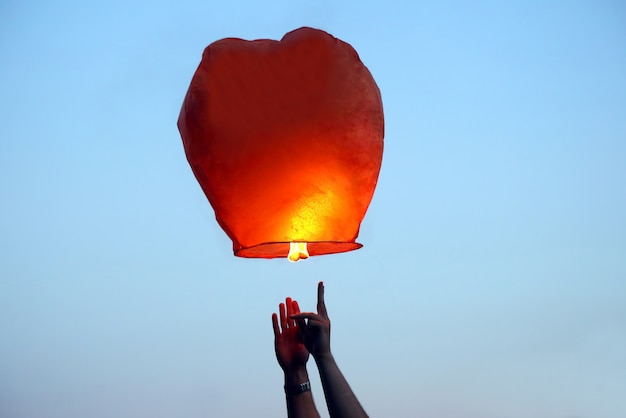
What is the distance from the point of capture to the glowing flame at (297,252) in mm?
2041

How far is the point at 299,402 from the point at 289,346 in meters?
0.19

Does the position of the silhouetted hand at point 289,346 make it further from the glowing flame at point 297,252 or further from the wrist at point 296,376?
the glowing flame at point 297,252

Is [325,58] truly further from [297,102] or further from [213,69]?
[213,69]

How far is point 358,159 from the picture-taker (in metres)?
1.97

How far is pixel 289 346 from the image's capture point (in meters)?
2.48

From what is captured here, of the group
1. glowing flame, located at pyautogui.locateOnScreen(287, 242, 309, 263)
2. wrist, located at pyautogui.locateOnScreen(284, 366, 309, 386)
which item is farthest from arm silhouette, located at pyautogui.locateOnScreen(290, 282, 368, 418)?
glowing flame, located at pyautogui.locateOnScreen(287, 242, 309, 263)

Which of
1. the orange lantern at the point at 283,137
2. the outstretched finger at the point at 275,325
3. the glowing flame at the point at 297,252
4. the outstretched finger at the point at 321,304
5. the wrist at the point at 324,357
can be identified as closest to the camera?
the orange lantern at the point at 283,137

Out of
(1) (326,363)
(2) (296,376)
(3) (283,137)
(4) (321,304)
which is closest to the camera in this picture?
(3) (283,137)

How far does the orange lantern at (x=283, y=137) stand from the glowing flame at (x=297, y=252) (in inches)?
2.0

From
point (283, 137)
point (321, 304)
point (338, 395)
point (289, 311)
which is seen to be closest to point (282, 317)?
point (289, 311)

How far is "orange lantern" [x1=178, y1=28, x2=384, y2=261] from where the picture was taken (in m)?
1.89

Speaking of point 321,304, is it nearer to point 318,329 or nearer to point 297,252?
point 318,329

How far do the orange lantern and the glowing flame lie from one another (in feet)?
0.17

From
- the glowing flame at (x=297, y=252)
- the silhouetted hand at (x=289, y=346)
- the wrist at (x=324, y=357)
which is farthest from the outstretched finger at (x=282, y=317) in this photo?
the glowing flame at (x=297, y=252)
